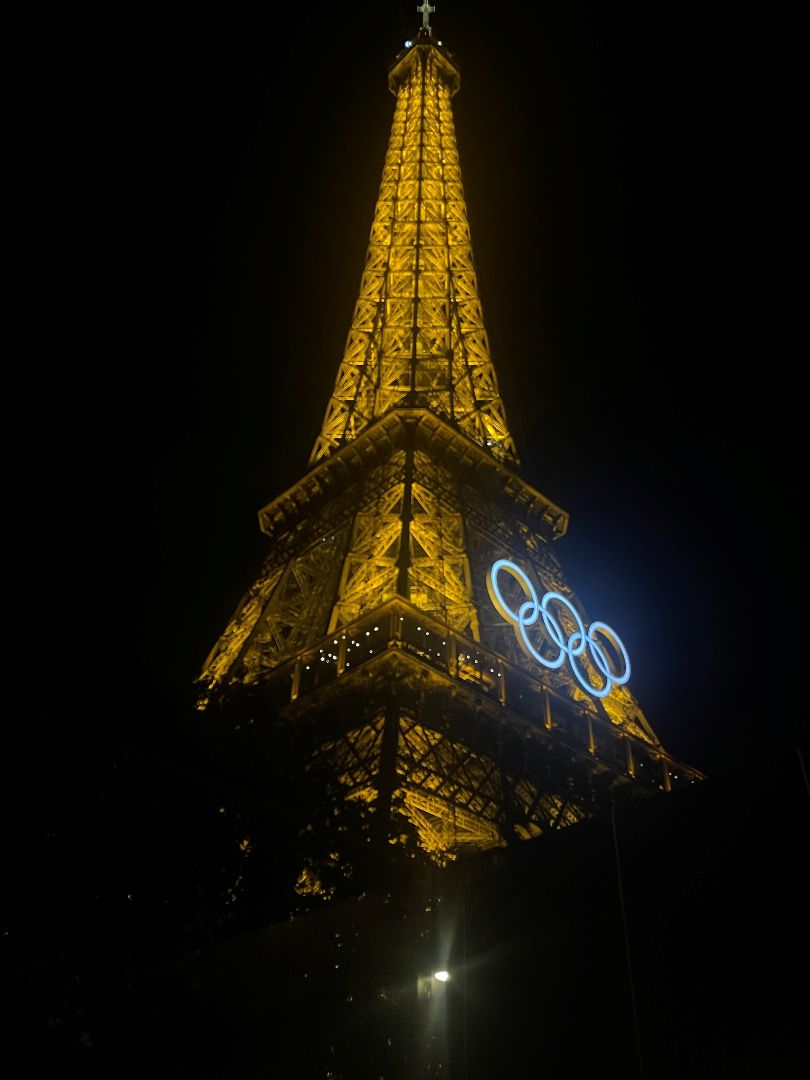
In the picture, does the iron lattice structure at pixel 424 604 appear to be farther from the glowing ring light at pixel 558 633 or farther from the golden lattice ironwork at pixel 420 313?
the glowing ring light at pixel 558 633

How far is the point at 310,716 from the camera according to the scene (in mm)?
17953

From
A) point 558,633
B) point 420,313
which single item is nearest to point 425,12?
point 420,313

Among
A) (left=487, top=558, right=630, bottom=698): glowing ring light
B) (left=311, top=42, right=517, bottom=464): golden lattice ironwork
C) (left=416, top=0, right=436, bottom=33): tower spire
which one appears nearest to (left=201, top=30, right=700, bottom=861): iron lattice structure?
(left=311, top=42, right=517, bottom=464): golden lattice ironwork

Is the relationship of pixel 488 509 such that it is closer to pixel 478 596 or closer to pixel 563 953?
pixel 478 596

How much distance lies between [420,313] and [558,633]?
Answer: 55.1ft

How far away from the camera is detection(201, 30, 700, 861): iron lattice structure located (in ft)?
54.5

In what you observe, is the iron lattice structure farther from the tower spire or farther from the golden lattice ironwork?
the tower spire

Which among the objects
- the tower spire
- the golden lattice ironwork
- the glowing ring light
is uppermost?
the tower spire

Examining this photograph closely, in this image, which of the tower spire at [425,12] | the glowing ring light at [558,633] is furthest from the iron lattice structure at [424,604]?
the tower spire at [425,12]

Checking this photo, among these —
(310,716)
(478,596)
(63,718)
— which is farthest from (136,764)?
(478,596)

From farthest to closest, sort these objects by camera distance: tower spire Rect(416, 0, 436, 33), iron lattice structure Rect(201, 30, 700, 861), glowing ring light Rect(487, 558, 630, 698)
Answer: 1. tower spire Rect(416, 0, 436, 33)
2. glowing ring light Rect(487, 558, 630, 698)
3. iron lattice structure Rect(201, 30, 700, 861)

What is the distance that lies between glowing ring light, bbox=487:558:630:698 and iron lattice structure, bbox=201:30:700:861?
40 centimetres

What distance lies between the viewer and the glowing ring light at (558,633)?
19.8m

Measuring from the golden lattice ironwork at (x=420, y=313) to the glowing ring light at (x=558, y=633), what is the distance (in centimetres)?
765
